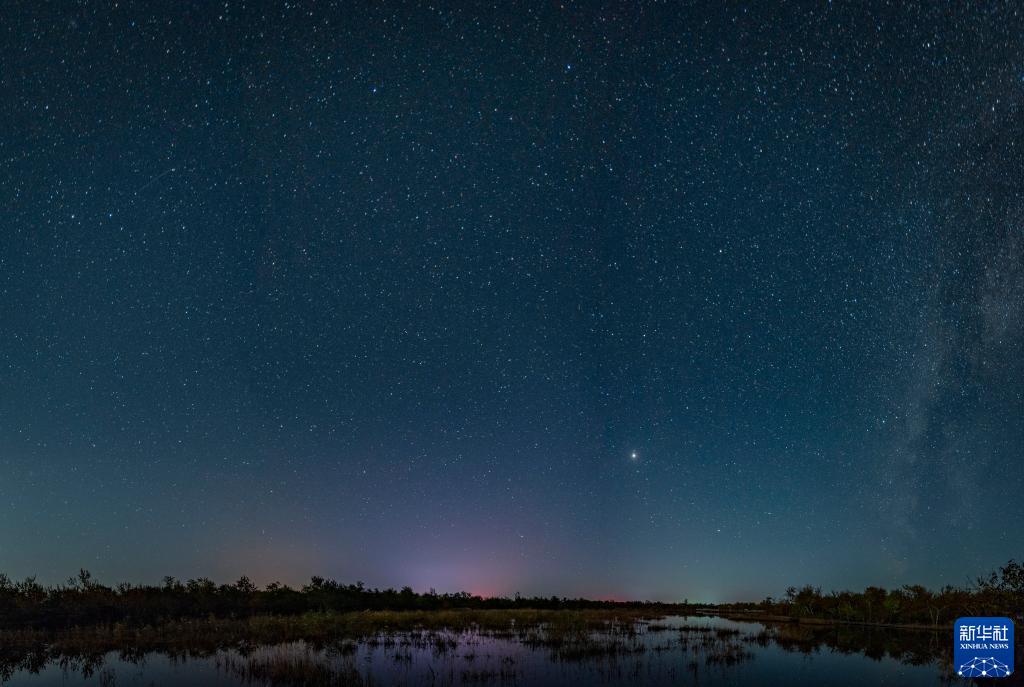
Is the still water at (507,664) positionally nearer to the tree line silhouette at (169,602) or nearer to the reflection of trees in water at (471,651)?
the reflection of trees in water at (471,651)

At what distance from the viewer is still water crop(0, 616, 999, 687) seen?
20.0 metres

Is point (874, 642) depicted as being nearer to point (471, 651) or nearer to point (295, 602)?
point (471, 651)

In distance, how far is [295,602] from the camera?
2181 inches

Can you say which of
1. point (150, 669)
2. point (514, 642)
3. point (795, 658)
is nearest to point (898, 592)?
point (795, 658)

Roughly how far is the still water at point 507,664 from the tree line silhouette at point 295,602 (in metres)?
8.73

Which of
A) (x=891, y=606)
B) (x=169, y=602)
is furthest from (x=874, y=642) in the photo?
(x=169, y=602)

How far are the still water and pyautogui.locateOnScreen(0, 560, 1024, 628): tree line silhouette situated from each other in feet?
28.6

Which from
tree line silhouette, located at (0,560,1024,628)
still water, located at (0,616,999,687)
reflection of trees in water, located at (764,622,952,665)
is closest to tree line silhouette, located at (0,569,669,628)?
tree line silhouette, located at (0,560,1024,628)

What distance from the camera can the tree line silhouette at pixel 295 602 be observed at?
112ft

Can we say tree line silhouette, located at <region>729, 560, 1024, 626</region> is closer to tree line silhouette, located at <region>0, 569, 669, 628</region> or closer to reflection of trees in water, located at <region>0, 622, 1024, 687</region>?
reflection of trees in water, located at <region>0, 622, 1024, 687</region>

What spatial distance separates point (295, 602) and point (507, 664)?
3856 centimetres

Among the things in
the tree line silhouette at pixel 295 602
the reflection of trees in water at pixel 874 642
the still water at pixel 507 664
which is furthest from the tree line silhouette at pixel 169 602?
the reflection of trees in water at pixel 874 642

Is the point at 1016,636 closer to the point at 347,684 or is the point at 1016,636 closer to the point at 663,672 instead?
the point at 663,672

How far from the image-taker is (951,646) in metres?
30.8
